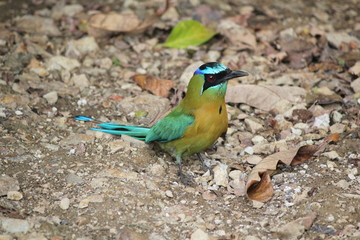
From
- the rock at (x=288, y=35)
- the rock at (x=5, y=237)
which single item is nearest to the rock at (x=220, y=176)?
the rock at (x=5, y=237)

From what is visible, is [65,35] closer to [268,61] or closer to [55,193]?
[268,61]

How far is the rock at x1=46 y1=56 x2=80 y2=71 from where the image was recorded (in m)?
6.57

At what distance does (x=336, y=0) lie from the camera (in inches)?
336

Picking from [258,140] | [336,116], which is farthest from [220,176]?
[336,116]

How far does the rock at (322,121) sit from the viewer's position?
5.70 metres

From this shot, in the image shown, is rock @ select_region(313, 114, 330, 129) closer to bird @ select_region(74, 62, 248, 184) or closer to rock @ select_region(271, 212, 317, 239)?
bird @ select_region(74, 62, 248, 184)

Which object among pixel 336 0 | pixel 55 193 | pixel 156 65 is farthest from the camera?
pixel 336 0

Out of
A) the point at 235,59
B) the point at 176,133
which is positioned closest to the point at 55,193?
the point at 176,133

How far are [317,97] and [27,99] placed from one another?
3.12m

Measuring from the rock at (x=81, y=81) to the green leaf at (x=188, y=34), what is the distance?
3.96 feet

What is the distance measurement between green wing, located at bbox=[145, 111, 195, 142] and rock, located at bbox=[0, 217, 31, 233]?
1.64 meters

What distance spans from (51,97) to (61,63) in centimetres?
77

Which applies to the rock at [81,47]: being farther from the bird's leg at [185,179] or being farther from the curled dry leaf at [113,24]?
the bird's leg at [185,179]

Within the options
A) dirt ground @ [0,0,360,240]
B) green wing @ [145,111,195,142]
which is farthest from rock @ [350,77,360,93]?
green wing @ [145,111,195,142]
